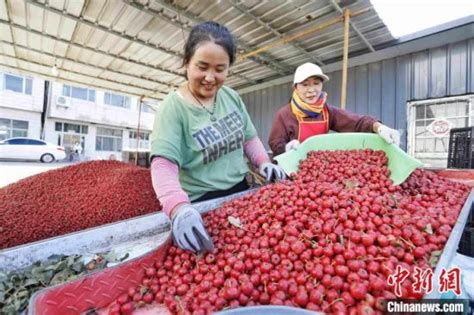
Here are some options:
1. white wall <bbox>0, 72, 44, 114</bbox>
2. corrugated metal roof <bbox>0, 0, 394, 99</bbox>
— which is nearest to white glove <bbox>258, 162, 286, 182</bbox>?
corrugated metal roof <bbox>0, 0, 394, 99</bbox>

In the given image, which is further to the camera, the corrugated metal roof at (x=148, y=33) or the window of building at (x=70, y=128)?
the window of building at (x=70, y=128)

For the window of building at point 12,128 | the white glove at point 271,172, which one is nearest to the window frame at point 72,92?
the window of building at point 12,128

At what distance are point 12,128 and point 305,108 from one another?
787 inches

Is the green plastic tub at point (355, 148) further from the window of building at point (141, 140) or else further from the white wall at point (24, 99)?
the window of building at point (141, 140)

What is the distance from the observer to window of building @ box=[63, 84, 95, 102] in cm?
1784

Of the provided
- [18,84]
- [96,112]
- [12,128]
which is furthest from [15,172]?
[96,112]

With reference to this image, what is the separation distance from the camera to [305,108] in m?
2.40

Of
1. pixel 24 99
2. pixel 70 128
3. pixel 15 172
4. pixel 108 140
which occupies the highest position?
pixel 24 99

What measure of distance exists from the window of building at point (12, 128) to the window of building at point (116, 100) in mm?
5091

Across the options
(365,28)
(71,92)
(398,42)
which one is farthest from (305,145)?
(71,92)

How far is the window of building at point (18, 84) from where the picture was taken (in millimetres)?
15844

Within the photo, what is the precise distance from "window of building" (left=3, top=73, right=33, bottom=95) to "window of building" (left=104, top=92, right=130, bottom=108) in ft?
14.3

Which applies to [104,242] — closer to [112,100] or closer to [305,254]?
[305,254]

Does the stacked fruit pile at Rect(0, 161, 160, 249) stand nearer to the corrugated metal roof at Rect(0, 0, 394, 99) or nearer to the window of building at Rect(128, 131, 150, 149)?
the corrugated metal roof at Rect(0, 0, 394, 99)
